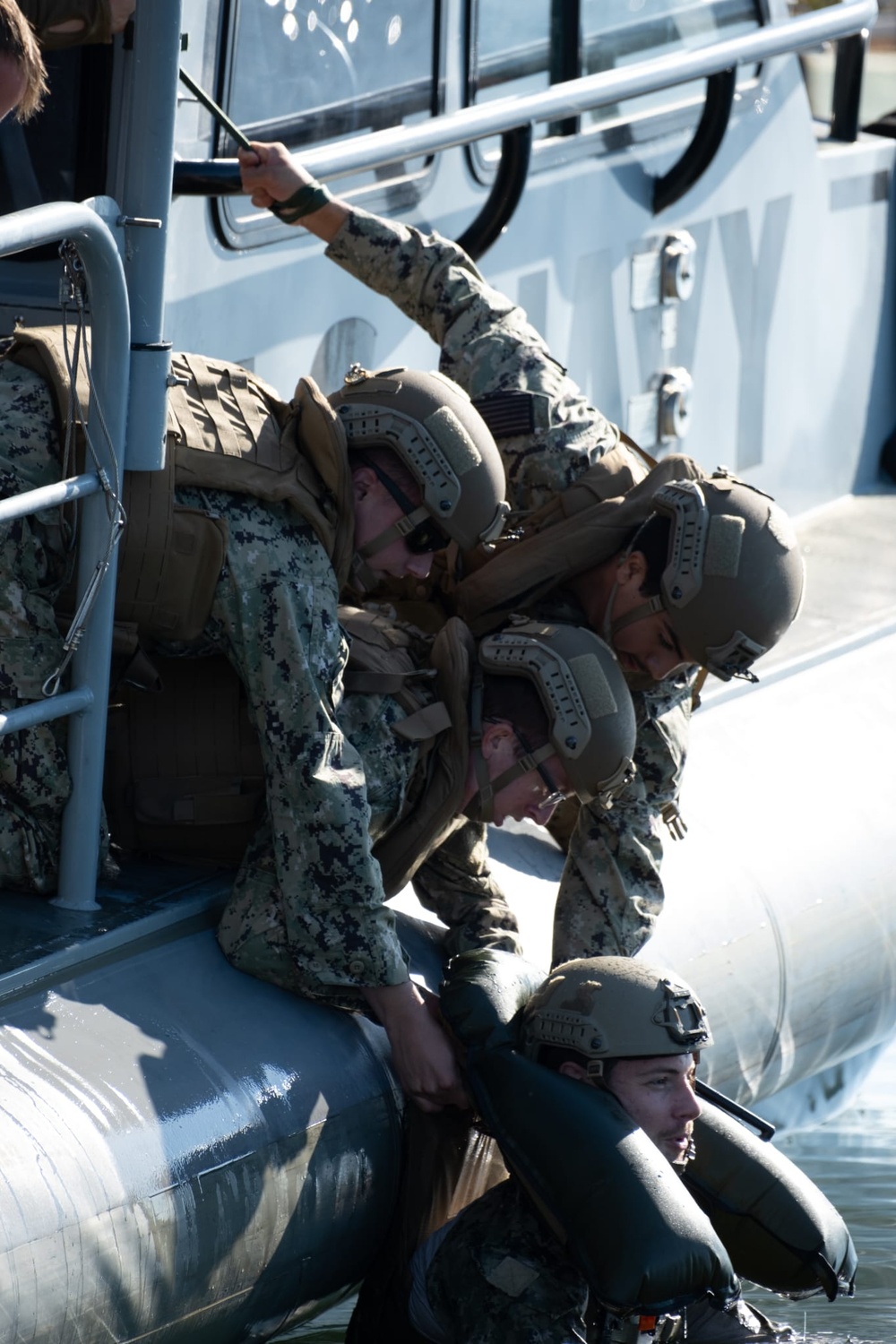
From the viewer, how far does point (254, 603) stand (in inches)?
105

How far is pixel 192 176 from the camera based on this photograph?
3006mm

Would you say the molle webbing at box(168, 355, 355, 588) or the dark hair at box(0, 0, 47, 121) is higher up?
the dark hair at box(0, 0, 47, 121)

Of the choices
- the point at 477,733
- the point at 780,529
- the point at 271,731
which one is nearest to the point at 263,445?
the point at 271,731

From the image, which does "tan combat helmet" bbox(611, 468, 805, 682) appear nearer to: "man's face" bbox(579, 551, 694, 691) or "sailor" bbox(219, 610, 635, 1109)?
"man's face" bbox(579, 551, 694, 691)

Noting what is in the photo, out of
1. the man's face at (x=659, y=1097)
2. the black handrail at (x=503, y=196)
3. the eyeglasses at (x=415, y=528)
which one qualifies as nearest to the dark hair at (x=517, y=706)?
the eyeglasses at (x=415, y=528)

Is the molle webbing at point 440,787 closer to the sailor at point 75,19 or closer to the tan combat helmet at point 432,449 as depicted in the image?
the tan combat helmet at point 432,449

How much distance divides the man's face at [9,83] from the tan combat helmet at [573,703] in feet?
3.47

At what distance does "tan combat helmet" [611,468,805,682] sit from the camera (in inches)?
121

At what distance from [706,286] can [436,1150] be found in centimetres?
258

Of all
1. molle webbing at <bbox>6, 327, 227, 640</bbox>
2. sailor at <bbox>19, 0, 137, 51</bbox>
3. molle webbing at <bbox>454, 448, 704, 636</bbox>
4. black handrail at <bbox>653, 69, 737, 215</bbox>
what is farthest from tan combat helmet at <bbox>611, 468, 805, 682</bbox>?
black handrail at <bbox>653, 69, 737, 215</bbox>

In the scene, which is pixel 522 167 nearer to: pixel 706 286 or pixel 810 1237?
pixel 706 286

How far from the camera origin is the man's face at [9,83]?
89.4 inches

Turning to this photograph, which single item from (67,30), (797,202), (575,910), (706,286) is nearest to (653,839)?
(575,910)

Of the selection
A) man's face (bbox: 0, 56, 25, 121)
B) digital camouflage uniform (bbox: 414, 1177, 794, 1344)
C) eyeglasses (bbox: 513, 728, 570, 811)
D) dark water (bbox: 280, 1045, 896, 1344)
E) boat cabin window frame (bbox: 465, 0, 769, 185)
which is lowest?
dark water (bbox: 280, 1045, 896, 1344)
